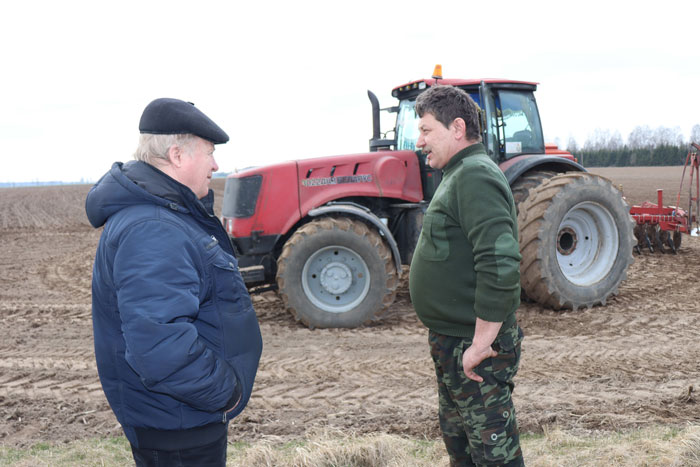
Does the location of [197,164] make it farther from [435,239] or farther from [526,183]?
[526,183]

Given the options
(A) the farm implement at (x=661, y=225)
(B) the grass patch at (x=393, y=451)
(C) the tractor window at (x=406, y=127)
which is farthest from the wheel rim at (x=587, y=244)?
(A) the farm implement at (x=661, y=225)

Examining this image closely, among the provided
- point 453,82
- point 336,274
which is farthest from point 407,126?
point 336,274

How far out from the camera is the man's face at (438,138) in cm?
219

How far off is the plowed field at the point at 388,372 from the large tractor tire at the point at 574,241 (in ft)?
0.84

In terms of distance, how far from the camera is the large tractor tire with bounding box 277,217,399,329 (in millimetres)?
5473

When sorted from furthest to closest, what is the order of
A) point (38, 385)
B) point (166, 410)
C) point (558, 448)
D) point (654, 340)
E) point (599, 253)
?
point (599, 253)
point (654, 340)
point (38, 385)
point (558, 448)
point (166, 410)

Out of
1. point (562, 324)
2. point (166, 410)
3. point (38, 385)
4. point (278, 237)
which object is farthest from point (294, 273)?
point (166, 410)

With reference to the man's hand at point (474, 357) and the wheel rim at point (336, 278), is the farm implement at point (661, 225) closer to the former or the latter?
the wheel rim at point (336, 278)

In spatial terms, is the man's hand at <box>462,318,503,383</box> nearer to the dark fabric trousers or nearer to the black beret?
the dark fabric trousers

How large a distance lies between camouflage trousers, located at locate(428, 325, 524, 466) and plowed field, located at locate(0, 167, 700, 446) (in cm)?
146

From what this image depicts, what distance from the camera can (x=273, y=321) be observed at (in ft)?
19.9

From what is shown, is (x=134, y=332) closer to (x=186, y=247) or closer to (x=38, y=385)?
(x=186, y=247)

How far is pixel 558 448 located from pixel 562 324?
8.61 feet

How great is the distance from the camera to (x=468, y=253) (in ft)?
7.00
